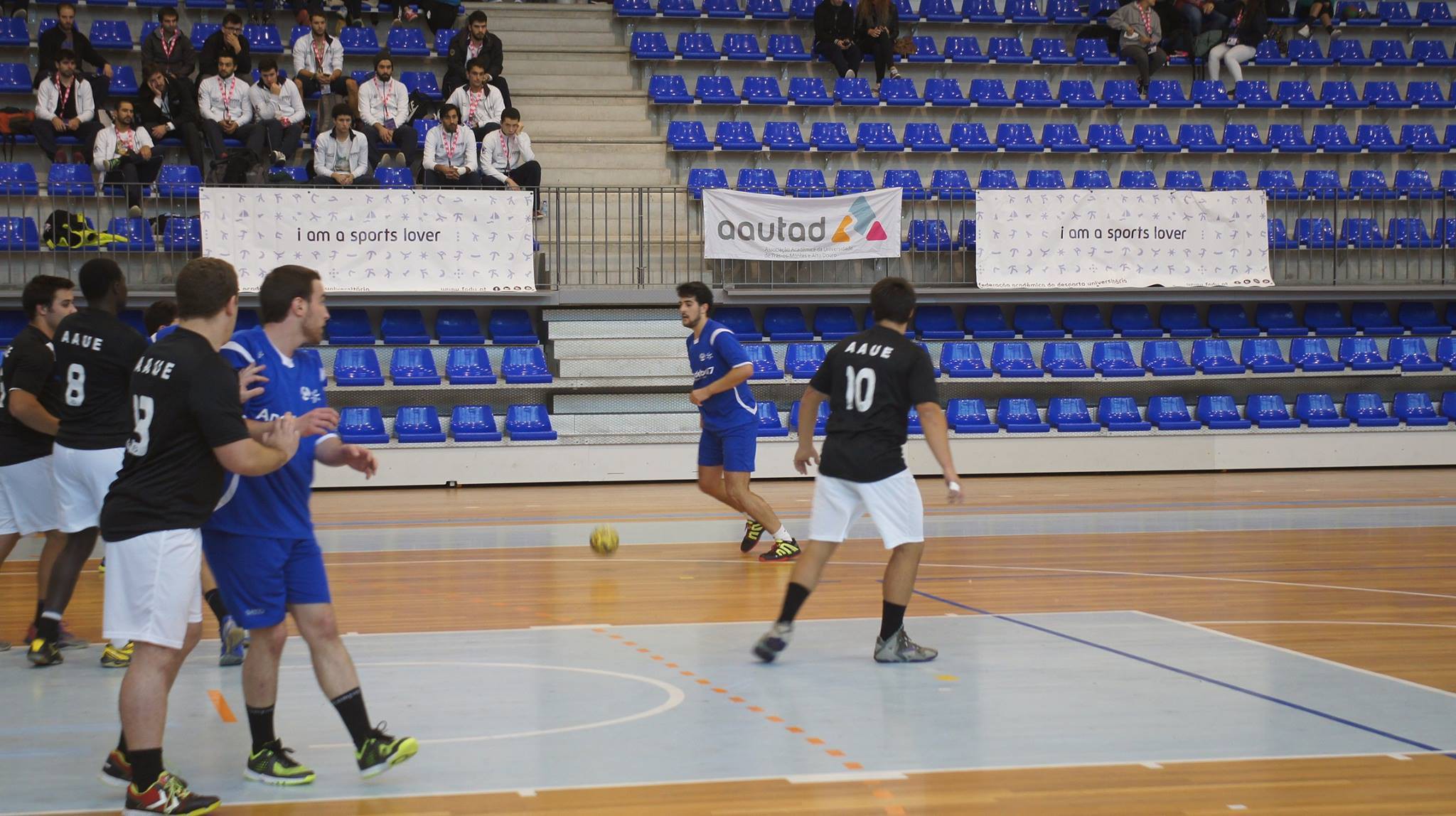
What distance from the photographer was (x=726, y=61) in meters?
22.2

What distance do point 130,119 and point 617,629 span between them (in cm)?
1306

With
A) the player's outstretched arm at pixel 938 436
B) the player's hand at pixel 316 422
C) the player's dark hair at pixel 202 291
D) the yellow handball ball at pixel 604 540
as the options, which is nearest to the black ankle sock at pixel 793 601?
the player's outstretched arm at pixel 938 436

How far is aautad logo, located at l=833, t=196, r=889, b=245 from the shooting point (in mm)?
18344

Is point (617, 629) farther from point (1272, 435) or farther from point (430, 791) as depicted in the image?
point (1272, 435)

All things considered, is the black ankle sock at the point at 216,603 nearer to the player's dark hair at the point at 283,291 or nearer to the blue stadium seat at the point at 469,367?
the player's dark hair at the point at 283,291

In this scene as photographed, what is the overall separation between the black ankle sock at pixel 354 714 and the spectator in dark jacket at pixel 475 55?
15.6m

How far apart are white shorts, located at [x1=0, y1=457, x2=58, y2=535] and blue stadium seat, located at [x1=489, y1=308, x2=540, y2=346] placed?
36.5 ft

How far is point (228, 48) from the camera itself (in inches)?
730

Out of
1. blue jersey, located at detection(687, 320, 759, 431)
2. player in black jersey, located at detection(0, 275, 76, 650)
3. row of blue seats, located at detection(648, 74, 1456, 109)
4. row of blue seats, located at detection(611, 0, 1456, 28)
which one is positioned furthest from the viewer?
row of blue seats, located at detection(611, 0, 1456, 28)

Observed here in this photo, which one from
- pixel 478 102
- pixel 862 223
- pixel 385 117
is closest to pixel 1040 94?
pixel 862 223

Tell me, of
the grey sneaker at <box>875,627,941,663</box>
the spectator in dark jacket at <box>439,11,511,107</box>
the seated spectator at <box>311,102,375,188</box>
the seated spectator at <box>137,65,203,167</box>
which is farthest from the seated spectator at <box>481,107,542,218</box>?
the grey sneaker at <box>875,627,941,663</box>

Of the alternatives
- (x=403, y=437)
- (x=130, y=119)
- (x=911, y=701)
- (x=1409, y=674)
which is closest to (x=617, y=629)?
(x=911, y=701)

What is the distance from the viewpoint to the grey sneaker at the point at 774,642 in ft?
21.6

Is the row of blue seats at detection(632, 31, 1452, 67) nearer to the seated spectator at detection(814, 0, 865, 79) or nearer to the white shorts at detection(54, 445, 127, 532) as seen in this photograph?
the seated spectator at detection(814, 0, 865, 79)
